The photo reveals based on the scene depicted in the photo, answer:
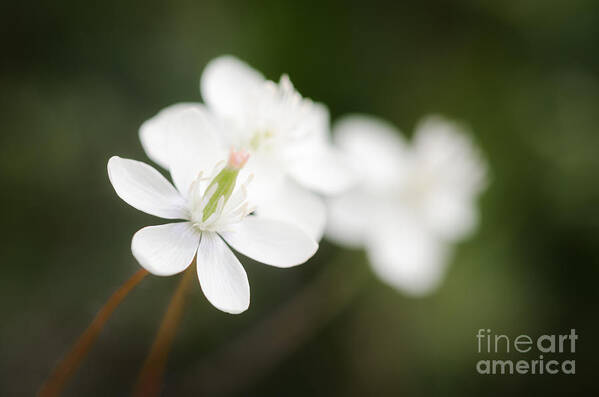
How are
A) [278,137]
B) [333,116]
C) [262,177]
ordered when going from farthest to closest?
[333,116]
[278,137]
[262,177]

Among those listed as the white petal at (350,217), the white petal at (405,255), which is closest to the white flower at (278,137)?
the white petal at (350,217)

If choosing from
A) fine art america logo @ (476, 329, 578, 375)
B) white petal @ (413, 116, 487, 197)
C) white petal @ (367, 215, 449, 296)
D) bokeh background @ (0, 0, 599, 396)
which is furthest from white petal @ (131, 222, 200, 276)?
fine art america logo @ (476, 329, 578, 375)

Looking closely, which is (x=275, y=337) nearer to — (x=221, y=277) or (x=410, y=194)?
(x=410, y=194)

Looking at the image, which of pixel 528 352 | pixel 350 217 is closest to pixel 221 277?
pixel 350 217

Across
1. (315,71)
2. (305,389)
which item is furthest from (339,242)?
(315,71)

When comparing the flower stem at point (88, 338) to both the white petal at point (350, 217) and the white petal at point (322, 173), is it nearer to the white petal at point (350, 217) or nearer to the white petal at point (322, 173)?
the white petal at point (322, 173)
